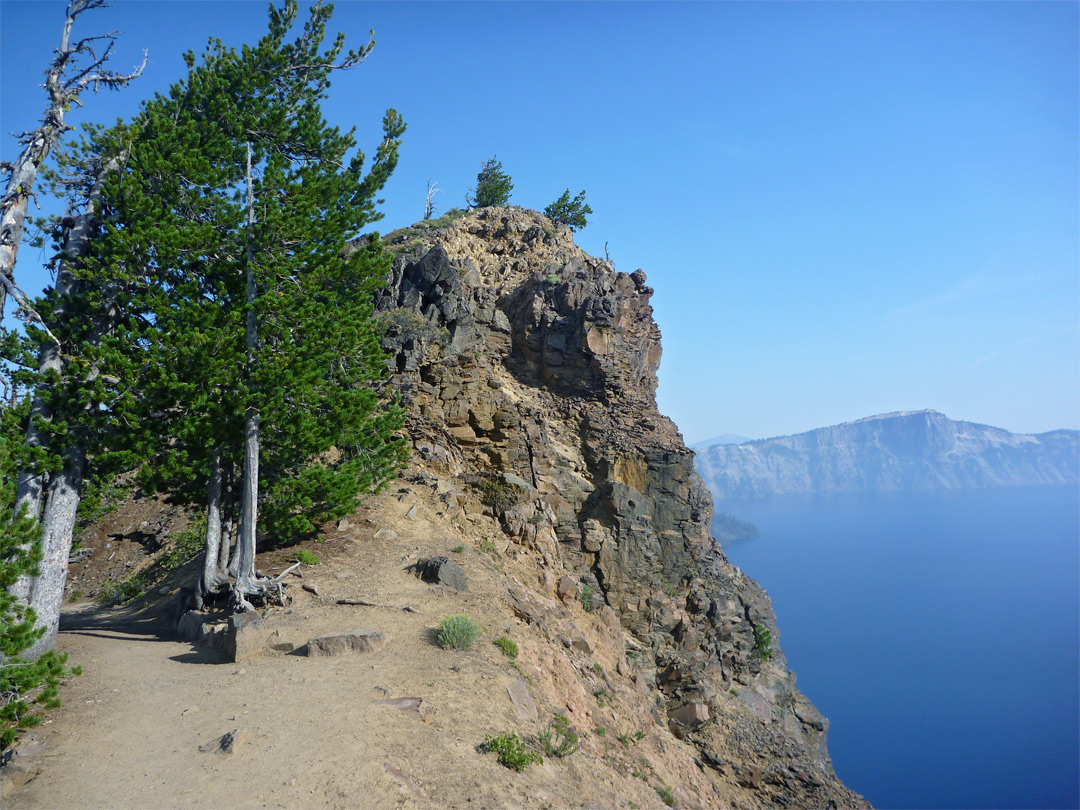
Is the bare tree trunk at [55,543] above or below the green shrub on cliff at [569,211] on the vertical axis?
below

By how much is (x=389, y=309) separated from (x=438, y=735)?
20.9m

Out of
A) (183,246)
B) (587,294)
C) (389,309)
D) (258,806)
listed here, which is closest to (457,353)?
(389,309)

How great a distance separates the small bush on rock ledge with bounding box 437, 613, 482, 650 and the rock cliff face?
313 inches

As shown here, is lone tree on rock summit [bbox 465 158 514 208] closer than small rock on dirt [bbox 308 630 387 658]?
No

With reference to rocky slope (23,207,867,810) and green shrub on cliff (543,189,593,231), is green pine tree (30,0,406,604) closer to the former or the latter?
rocky slope (23,207,867,810)

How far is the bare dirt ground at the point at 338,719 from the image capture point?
785 centimetres

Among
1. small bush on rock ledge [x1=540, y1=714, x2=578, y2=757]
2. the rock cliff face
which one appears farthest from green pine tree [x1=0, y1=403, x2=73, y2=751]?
the rock cliff face

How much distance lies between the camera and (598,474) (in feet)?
97.2

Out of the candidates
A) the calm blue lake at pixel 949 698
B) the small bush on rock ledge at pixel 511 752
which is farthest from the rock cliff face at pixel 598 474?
the calm blue lake at pixel 949 698

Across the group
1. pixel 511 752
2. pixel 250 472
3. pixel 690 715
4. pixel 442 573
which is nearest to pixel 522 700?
pixel 511 752

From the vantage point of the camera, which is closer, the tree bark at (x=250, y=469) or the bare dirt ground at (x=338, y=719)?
the bare dirt ground at (x=338, y=719)

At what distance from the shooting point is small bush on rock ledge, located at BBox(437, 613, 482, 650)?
41.6 feet

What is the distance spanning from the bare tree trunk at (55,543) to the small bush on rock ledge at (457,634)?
8116 mm

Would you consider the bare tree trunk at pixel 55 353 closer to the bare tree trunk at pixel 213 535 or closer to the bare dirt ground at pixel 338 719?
the bare tree trunk at pixel 213 535
